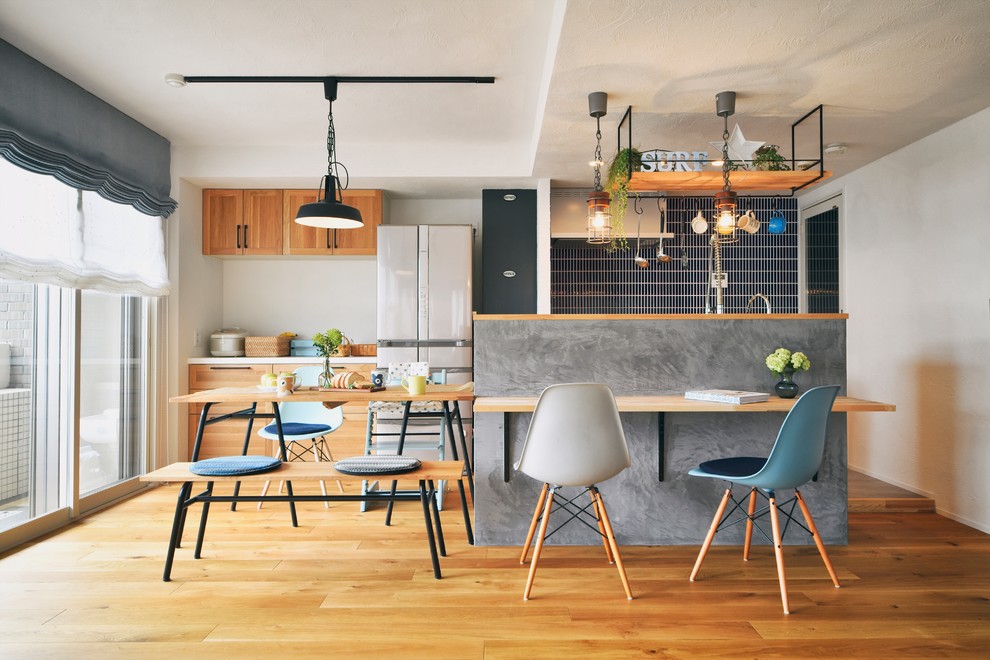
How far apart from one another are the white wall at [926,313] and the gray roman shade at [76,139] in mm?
5120

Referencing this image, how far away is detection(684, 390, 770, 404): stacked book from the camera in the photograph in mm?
2936

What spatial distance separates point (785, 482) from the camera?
256cm

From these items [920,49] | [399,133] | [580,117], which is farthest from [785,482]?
[399,133]

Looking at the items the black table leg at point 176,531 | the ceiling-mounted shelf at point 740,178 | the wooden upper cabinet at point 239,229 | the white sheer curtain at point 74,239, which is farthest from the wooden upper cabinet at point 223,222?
the ceiling-mounted shelf at point 740,178

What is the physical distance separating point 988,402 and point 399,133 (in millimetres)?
4049

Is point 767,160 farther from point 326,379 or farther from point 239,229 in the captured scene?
point 239,229

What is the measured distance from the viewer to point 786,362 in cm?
312

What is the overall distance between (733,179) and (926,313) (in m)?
1.68

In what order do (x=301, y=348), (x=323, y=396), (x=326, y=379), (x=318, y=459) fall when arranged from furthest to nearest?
(x=301, y=348), (x=318, y=459), (x=326, y=379), (x=323, y=396)

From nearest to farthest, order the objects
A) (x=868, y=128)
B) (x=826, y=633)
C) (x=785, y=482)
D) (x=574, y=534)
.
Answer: (x=826, y=633) < (x=785, y=482) < (x=574, y=534) < (x=868, y=128)

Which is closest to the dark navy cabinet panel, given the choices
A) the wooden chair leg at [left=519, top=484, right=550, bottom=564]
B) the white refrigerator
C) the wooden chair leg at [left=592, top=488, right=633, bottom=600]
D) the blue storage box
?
the white refrigerator

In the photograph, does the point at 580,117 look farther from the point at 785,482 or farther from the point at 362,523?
the point at 362,523

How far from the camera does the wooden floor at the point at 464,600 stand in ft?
7.06

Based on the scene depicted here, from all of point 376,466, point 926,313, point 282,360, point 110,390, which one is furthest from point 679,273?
point 110,390
